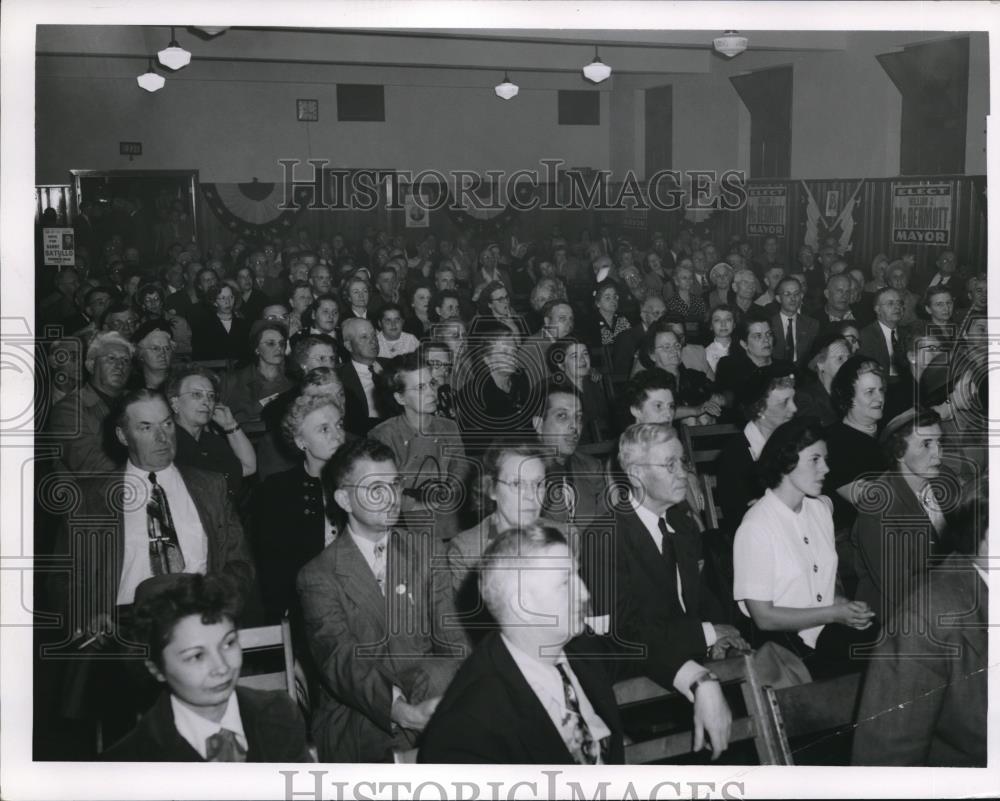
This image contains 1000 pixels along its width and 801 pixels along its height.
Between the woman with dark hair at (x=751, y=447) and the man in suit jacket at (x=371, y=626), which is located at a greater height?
the woman with dark hair at (x=751, y=447)

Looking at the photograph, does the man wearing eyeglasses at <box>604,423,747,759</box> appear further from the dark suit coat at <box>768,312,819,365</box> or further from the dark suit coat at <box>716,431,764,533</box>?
the dark suit coat at <box>768,312,819,365</box>

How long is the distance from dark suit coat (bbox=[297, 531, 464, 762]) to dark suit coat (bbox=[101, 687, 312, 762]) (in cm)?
11

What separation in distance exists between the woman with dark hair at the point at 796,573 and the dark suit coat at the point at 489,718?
2.35ft

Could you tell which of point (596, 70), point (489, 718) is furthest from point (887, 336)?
point (596, 70)

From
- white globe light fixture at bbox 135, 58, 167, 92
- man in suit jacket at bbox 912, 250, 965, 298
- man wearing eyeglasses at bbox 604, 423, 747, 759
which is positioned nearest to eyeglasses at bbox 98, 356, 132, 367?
man wearing eyeglasses at bbox 604, 423, 747, 759

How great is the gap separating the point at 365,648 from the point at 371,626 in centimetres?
6

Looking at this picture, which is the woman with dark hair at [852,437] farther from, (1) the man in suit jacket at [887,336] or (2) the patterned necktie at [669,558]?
(1) the man in suit jacket at [887,336]

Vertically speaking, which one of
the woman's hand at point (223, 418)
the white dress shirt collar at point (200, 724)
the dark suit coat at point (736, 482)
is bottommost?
the white dress shirt collar at point (200, 724)

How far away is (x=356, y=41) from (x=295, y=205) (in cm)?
178

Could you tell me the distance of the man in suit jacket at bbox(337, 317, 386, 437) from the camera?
403 centimetres

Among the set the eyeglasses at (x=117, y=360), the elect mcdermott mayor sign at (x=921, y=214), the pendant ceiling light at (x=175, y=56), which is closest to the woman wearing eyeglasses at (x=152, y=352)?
the eyeglasses at (x=117, y=360)

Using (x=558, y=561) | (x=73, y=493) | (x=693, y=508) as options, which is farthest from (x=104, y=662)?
(x=693, y=508)

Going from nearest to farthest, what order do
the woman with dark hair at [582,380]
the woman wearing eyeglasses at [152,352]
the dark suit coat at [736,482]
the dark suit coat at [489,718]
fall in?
the dark suit coat at [489,718], the dark suit coat at [736,482], the woman wearing eyeglasses at [152,352], the woman with dark hair at [582,380]

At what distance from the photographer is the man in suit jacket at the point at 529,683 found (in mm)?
2383
